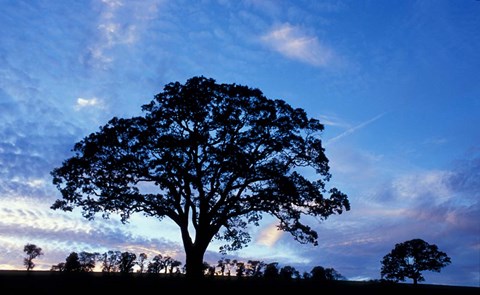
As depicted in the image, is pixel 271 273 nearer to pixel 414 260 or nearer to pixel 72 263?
pixel 414 260

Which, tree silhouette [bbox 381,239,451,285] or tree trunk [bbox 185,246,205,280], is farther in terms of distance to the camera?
tree silhouette [bbox 381,239,451,285]

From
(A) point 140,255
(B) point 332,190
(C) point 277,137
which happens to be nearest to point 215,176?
(C) point 277,137

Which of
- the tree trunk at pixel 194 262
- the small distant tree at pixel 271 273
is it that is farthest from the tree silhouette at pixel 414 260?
the tree trunk at pixel 194 262

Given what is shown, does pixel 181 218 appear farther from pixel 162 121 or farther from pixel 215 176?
pixel 162 121

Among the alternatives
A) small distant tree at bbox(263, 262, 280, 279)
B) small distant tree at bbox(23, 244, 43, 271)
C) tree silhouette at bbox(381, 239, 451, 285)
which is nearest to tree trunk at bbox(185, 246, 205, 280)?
small distant tree at bbox(263, 262, 280, 279)

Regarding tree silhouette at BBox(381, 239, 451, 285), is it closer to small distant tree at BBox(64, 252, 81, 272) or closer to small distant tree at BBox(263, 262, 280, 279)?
small distant tree at BBox(263, 262, 280, 279)

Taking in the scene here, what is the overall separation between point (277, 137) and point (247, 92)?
13.5ft

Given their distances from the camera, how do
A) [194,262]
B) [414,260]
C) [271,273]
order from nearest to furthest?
[194,262]
[271,273]
[414,260]

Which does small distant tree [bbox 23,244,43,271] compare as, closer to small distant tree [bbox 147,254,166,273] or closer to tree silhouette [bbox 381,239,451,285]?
small distant tree [bbox 147,254,166,273]

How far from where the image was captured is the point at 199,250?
97.0ft

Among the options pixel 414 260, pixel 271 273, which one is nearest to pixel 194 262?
pixel 271 273

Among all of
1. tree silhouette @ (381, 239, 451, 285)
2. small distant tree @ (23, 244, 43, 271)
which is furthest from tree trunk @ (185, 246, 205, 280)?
small distant tree @ (23, 244, 43, 271)

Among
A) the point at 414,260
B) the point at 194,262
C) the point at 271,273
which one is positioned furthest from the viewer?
the point at 414,260

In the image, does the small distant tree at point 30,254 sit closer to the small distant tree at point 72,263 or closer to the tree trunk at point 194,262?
the small distant tree at point 72,263
